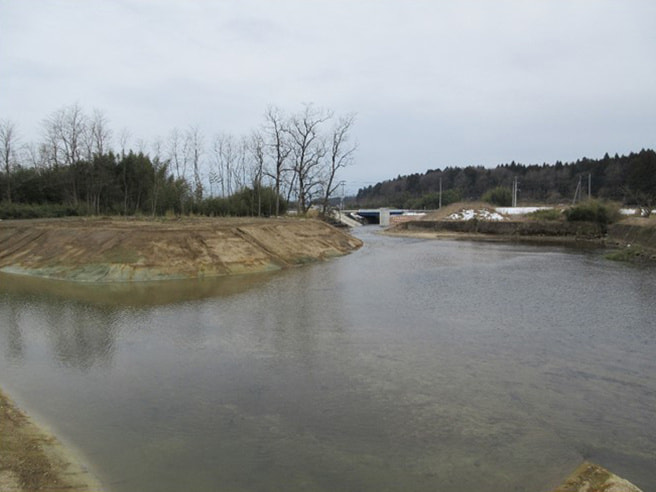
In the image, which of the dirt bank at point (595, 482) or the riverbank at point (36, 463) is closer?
the riverbank at point (36, 463)

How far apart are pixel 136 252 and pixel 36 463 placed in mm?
17234

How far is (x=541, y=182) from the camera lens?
102812 mm

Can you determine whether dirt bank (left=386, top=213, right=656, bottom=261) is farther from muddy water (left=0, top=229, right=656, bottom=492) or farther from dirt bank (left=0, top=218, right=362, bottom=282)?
dirt bank (left=0, top=218, right=362, bottom=282)

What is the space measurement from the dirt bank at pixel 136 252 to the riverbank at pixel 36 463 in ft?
46.9

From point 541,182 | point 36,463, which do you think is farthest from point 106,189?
point 541,182

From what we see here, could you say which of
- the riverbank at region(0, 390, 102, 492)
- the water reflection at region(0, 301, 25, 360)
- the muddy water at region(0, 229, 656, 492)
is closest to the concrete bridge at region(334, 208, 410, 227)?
the muddy water at region(0, 229, 656, 492)

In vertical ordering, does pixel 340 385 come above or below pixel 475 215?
below

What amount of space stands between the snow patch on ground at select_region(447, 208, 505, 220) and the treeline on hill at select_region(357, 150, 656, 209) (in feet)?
51.4

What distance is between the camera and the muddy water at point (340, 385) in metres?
6.08

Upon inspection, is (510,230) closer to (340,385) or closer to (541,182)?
(340,385)

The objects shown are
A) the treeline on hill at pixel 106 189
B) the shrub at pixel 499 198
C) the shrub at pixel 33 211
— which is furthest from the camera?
the shrub at pixel 499 198

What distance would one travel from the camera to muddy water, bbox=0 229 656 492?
20.0ft

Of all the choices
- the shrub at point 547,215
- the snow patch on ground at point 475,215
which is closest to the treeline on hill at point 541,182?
the shrub at point 547,215

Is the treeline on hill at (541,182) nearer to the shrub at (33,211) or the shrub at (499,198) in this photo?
the shrub at (499,198)
